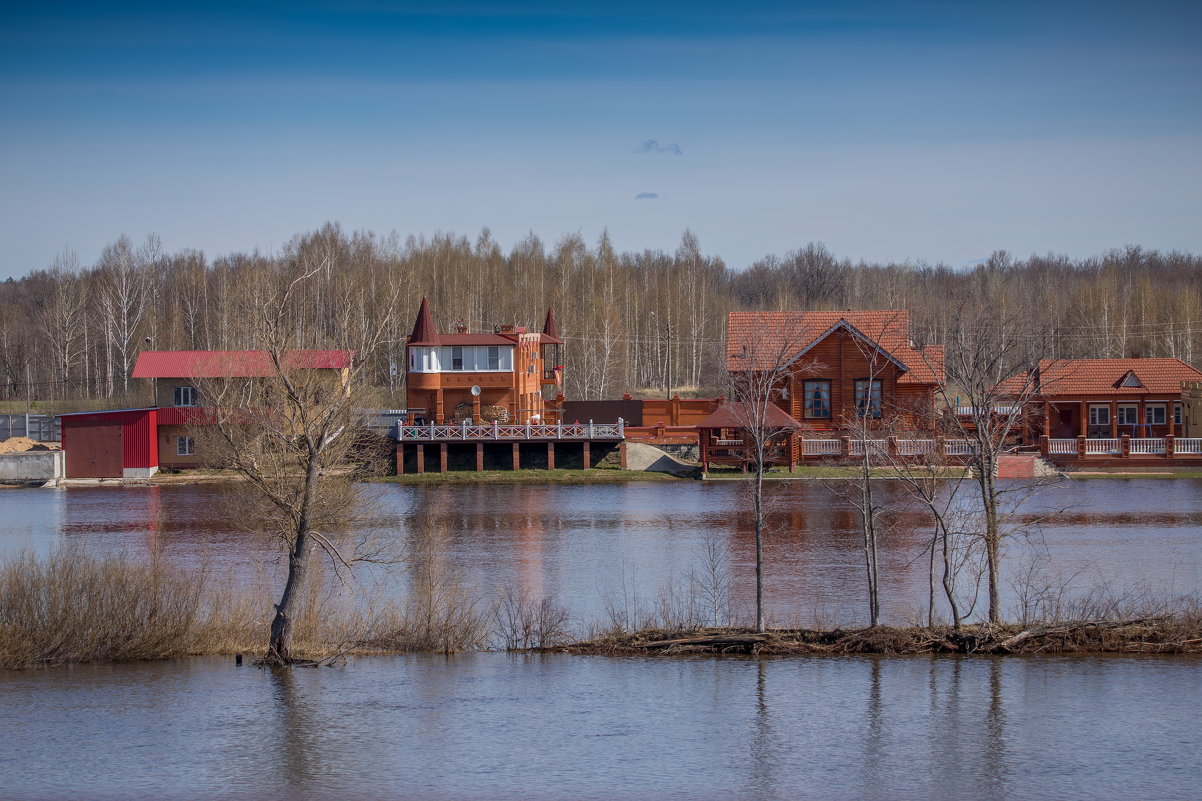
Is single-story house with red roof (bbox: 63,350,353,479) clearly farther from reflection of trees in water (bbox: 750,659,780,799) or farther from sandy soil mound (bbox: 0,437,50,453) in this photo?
reflection of trees in water (bbox: 750,659,780,799)

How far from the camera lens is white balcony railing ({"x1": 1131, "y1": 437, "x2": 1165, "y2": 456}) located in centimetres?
4631

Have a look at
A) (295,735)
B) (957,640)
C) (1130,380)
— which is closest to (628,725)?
(295,735)

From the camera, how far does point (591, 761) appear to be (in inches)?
545

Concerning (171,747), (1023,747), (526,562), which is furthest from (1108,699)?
(526,562)

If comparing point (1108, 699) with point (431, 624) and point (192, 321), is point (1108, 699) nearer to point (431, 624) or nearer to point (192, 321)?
point (431, 624)

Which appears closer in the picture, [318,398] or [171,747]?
[171,747]

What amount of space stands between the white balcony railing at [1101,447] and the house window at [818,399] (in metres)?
10.3

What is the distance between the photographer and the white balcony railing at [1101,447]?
46531 mm

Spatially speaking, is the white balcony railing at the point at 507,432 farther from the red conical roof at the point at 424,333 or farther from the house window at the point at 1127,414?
the house window at the point at 1127,414

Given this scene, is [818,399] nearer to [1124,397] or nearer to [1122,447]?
[1122,447]

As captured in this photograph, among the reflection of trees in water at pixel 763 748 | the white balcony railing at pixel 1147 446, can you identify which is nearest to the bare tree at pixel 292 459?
the reflection of trees in water at pixel 763 748

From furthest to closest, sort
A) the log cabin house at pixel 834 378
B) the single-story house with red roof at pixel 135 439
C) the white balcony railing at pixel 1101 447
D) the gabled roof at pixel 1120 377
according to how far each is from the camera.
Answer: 1. the gabled roof at pixel 1120 377
2. the single-story house with red roof at pixel 135 439
3. the log cabin house at pixel 834 378
4. the white balcony railing at pixel 1101 447

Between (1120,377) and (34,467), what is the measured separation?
46.2m

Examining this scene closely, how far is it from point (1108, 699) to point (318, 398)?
12747 millimetres
